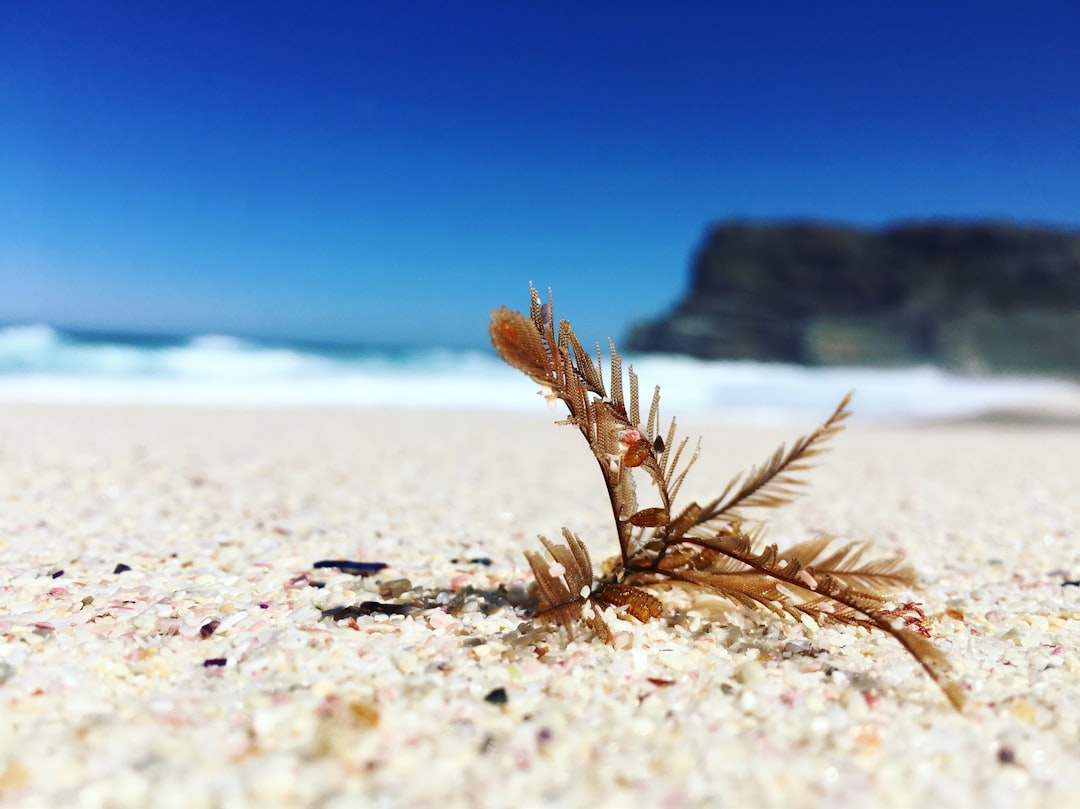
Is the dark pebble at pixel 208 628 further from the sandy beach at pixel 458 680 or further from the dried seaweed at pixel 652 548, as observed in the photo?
the dried seaweed at pixel 652 548

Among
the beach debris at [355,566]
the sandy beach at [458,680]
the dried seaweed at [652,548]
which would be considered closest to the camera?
the sandy beach at [458,680]

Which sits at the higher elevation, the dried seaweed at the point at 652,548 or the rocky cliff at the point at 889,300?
the rocky cliff at the point at 889,300

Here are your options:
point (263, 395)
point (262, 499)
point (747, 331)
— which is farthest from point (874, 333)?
point (262, 499)

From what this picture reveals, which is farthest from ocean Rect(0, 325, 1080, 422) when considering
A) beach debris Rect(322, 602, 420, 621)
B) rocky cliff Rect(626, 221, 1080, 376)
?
beach debris Rect(322, 602, 420, 621)

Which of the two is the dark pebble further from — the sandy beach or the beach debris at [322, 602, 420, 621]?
→ the beach debris at [322, 602, 420, 621]

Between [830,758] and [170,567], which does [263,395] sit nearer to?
[170,567]

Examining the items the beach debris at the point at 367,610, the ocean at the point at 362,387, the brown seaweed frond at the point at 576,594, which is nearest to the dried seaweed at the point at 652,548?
the brown seaweed frond at the point at 576,594

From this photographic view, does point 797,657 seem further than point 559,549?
No
